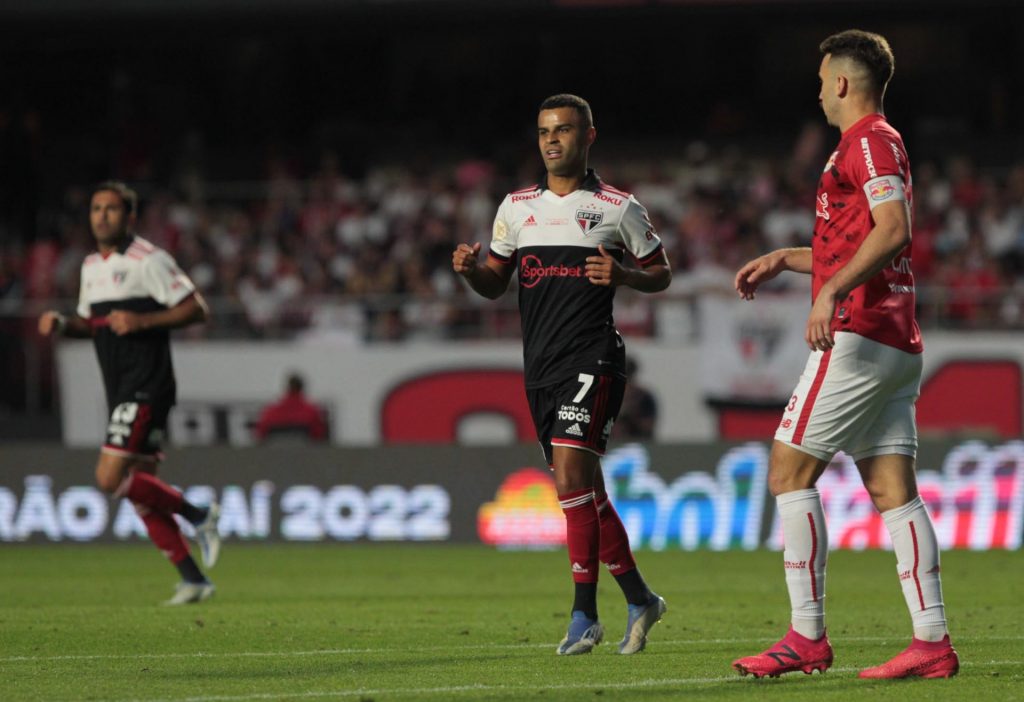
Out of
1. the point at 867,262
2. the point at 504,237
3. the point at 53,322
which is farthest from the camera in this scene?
the point at 53,322

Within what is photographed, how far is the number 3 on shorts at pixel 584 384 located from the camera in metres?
7.67

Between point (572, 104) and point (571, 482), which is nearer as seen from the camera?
point (571, 482)

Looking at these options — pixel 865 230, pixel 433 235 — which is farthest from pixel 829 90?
pixel 433 235

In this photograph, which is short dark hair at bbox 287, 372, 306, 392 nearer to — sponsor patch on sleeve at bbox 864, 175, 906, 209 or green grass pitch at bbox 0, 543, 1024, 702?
green grass pitch at bbox 0, 543, 1024, 702

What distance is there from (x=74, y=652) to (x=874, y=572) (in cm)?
722

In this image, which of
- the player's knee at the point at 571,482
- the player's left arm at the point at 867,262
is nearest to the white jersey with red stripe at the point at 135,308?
the player's knee at the point at 571,482

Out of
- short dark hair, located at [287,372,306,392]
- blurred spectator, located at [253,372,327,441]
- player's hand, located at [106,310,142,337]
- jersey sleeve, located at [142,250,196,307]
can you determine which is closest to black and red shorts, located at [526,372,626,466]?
player's hand, located at [106,310,142,337]

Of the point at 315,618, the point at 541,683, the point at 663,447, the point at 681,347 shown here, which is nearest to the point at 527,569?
the point at 663,447

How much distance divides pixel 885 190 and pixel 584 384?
76.3 inches

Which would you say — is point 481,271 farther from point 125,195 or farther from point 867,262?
point 125,195

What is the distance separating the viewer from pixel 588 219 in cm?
776

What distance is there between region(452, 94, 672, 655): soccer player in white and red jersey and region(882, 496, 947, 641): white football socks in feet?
4.96

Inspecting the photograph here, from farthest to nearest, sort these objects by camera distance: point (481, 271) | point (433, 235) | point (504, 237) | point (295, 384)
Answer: point (433, 235) → point (295, 384) → point (504, 237) → point (481, 271)

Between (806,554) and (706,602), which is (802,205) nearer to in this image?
(706,602)
